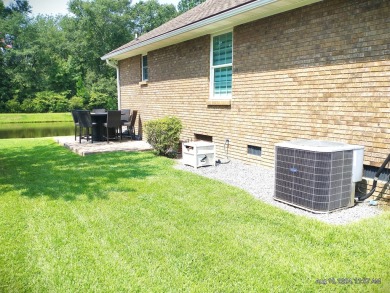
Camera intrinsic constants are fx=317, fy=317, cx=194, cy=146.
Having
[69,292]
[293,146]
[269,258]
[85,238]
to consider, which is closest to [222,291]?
[269,258]

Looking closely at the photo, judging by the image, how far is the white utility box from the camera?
22.4 feet

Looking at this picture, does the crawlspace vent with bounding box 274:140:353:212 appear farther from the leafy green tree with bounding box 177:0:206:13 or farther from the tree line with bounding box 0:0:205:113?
the leafy green tree with bounding box 177:0:206:13

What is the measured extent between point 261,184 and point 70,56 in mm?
41516

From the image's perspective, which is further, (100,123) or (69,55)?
(69,55)

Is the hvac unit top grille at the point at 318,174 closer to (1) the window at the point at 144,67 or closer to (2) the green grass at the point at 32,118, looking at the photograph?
(1) the window at the point at 144,67

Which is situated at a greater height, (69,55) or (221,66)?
(69,55)

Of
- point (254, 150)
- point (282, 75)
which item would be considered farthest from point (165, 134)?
point (282, 75)

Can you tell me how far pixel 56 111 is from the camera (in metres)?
35.5

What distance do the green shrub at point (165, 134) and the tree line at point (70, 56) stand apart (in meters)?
29.4

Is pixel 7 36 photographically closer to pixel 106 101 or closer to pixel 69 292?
pixel 106 101

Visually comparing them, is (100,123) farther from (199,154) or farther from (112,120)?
(199,154)

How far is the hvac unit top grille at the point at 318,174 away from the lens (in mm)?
4043

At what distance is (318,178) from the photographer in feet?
13.4
